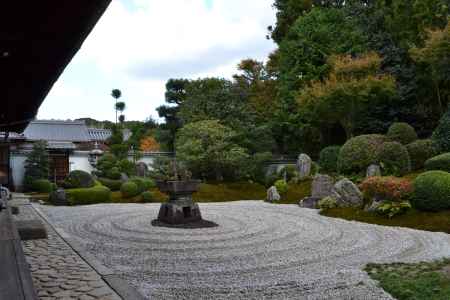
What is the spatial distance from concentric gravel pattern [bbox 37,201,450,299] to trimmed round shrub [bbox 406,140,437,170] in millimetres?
6405

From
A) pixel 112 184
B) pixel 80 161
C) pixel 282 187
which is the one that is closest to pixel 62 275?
pixel 282 187

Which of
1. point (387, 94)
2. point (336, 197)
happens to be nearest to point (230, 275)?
point (336, 197)

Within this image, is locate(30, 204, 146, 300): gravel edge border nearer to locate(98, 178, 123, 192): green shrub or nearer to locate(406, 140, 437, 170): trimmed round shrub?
locate(98, 178, 123, 192): green shrub

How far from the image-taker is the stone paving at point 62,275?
4410mm

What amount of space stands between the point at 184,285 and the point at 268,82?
22.8m

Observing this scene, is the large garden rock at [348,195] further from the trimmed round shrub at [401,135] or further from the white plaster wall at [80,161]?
the white plaster wall at [80,161]

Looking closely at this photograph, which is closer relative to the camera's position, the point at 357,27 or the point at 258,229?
the point at 258,229

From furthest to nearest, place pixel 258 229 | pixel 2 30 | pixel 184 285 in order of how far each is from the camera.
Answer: pixel 258 229, pixel 184 285, pixel 2 30

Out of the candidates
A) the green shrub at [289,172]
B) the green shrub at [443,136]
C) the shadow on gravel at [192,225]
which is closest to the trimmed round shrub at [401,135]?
the green shrub at [443,136]

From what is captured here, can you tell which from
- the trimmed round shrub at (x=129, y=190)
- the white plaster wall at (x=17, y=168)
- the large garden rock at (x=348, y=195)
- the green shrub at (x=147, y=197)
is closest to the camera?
the large garden rock at (x=348, y=195)

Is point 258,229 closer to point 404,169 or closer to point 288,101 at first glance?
point 404,169

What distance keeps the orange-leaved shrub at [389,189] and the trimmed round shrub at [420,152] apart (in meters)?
5.08

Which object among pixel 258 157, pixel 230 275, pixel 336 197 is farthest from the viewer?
pixel 258 157

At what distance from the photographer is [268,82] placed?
2689 centimetres
